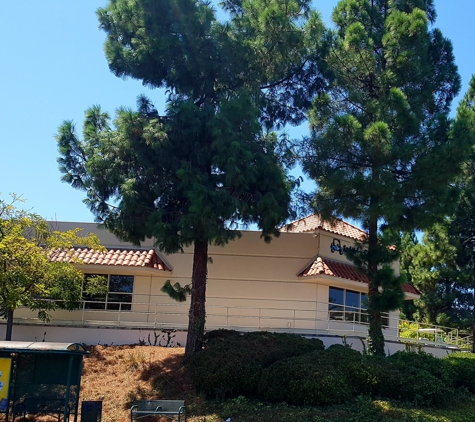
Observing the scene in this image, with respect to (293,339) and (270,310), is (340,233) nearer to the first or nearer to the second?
(270,310)

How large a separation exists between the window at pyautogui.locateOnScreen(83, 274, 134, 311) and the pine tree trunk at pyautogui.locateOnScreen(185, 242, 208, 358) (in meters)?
5.55

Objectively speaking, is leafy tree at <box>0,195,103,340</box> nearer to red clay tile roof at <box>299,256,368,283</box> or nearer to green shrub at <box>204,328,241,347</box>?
green shrub at <box>204,328,241,347</box>

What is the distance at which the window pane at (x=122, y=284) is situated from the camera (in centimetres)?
2447

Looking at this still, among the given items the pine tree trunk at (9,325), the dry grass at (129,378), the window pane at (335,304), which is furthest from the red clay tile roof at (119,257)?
the window pane at (335,304)

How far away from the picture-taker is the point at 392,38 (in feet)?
64.7

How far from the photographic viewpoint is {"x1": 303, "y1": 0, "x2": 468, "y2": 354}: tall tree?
1853cm

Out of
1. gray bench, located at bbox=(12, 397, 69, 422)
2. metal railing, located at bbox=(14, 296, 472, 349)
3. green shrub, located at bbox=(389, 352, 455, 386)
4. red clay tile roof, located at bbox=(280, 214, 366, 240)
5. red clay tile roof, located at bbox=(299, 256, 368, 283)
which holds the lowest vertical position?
gray bench, located at bbox=(12, 397, 69, 422)

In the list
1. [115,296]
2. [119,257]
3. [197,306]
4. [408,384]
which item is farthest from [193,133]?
[408,384]

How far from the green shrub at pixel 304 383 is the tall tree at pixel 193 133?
3.61m

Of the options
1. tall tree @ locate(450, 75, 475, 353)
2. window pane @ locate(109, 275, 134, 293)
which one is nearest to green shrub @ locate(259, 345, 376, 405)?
window pane @ locate(109, 275, 134, 293)

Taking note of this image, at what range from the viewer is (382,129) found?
1825cm

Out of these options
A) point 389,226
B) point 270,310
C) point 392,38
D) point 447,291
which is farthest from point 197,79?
point 447,291

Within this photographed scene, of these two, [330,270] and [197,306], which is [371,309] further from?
[197,306]

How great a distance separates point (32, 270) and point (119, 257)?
575cm
